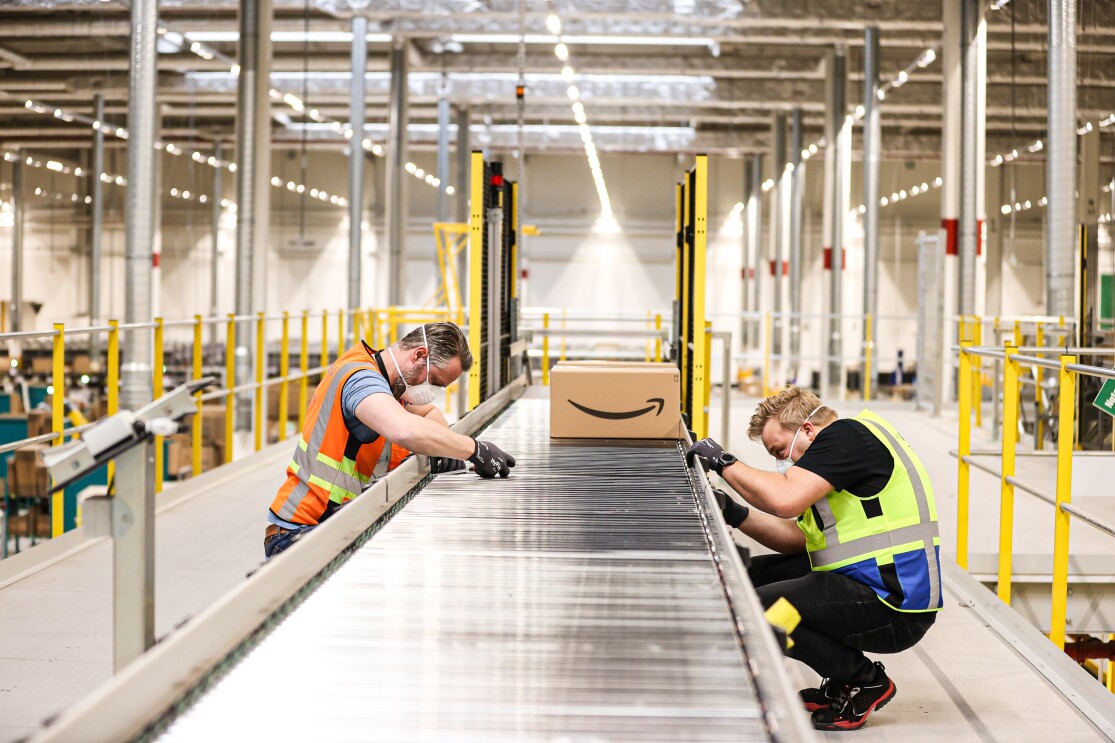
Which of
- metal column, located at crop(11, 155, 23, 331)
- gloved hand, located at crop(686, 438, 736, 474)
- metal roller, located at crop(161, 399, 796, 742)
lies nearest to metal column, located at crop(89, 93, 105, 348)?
metal column, located at crop(11, 155, 23, 331)

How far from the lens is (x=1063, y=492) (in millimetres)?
4590

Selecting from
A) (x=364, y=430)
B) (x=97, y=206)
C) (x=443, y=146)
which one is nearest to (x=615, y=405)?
(x=364, y=430)

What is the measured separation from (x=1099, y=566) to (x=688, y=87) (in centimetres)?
1618

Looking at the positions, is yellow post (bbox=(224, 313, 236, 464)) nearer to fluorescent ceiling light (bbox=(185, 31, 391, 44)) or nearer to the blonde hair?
the blonde hair

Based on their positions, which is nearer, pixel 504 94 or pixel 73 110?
pixel 73 110

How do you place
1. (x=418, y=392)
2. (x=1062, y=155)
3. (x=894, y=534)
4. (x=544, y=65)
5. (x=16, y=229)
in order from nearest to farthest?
(x=894, y=534)
(x=418, y=392)
(x=1062, y=155)
(x=16, y=229)
(x=544, y=65)

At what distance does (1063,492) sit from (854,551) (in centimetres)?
141

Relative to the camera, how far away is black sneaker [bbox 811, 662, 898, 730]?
149 inches

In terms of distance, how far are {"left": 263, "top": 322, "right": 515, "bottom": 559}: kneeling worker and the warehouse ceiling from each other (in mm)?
9773

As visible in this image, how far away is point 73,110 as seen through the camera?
18.7 meters

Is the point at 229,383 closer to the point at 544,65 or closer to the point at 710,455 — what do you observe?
the point at 710,455

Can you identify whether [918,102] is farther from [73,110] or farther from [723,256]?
[73,110]

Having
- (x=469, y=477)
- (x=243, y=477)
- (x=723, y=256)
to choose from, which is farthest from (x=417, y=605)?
(x=723, y=256)

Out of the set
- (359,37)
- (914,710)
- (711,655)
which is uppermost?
(359,37)
